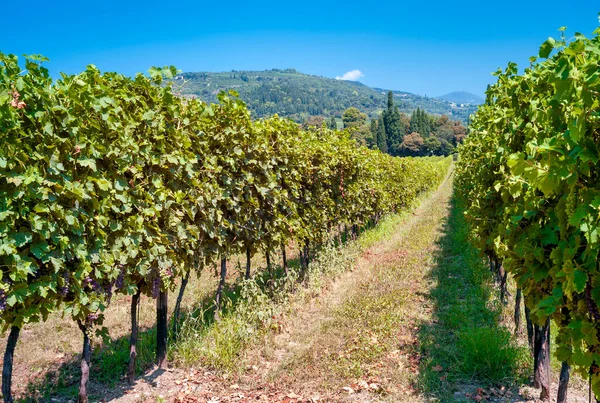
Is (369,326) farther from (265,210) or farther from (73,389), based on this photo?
(73,389)

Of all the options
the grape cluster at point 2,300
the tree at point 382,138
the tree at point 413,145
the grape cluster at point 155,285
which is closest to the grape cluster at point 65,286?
the grape cluster at point 2,300

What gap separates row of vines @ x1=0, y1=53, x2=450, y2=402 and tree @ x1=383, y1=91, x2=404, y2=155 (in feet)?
338

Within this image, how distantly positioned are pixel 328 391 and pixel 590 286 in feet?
10.6

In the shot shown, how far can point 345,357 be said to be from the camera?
573 cm

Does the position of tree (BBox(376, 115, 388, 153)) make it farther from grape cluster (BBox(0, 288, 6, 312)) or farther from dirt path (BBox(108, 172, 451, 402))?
grape cluster (BBox(0, 288, 6, 312))

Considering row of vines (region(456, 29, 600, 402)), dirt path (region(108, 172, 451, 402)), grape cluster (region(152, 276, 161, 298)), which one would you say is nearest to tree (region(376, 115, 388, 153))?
dirt path (region(108, 172, 451, 402))

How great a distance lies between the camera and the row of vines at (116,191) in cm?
342

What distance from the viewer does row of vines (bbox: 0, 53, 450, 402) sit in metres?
3.42

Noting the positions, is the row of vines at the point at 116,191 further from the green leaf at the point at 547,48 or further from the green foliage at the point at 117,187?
the green leaf at the point at 547,48

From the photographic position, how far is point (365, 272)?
33.3 ft

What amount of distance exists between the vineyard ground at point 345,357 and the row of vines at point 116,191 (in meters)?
0.86

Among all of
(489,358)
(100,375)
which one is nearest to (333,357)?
(489,358)

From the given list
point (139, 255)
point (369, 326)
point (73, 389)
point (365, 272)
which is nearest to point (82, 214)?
point (139, 255)

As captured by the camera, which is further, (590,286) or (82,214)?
(82,214)
